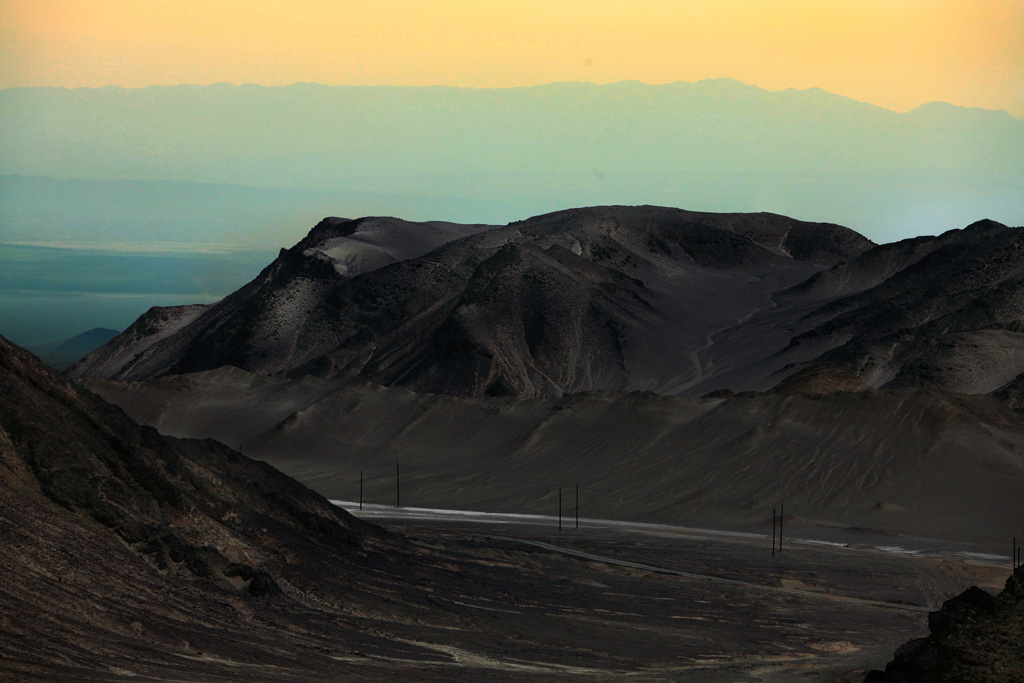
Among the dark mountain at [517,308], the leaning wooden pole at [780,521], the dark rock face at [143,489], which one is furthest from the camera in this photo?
the dark mountain at [517,308]

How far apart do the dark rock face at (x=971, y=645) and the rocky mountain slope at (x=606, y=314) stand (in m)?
76.6

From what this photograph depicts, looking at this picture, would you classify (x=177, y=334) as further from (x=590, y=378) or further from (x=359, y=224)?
(x=590, y=378)

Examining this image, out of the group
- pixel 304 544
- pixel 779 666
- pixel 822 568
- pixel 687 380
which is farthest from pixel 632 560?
pixel 687 380

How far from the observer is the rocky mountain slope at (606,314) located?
112 metres

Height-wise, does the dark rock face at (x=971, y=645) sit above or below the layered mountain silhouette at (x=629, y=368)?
below

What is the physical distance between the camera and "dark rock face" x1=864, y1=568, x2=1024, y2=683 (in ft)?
68.6

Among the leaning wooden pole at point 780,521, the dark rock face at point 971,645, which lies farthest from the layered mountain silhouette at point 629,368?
the dark rock face at point 971,645

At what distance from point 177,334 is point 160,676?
13114 cm

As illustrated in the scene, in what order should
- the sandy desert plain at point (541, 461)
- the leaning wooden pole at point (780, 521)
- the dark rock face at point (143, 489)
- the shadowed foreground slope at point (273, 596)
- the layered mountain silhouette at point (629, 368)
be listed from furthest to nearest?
the layered mountain silhouette at point (629, 368) → the leaning wooden pole at point (780, 521) → the dark rock face at point (143, 489) → the sandy desert plain at point (541, 461) → the shadowed foreground slope at point (273, 596)

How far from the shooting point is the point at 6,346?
115 ft

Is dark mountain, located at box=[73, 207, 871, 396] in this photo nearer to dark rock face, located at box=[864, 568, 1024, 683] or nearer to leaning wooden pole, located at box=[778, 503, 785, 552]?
leaning wooden pole, located at box=[778, 503, 785, 552]

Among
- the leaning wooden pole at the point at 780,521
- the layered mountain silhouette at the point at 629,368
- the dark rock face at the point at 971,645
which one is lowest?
the leaning wooden pole at the point at 780,521

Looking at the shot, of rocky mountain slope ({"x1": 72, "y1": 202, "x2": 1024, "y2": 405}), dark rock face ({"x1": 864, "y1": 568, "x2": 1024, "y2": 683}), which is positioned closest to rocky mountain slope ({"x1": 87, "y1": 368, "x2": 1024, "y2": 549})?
rocky mountain slope ({"x1": 72, "y1": 202, "x2": 1024, "y2": 405})

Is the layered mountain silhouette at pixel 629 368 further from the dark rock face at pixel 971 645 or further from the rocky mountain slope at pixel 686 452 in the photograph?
the dark rock face at pixel 971 645
